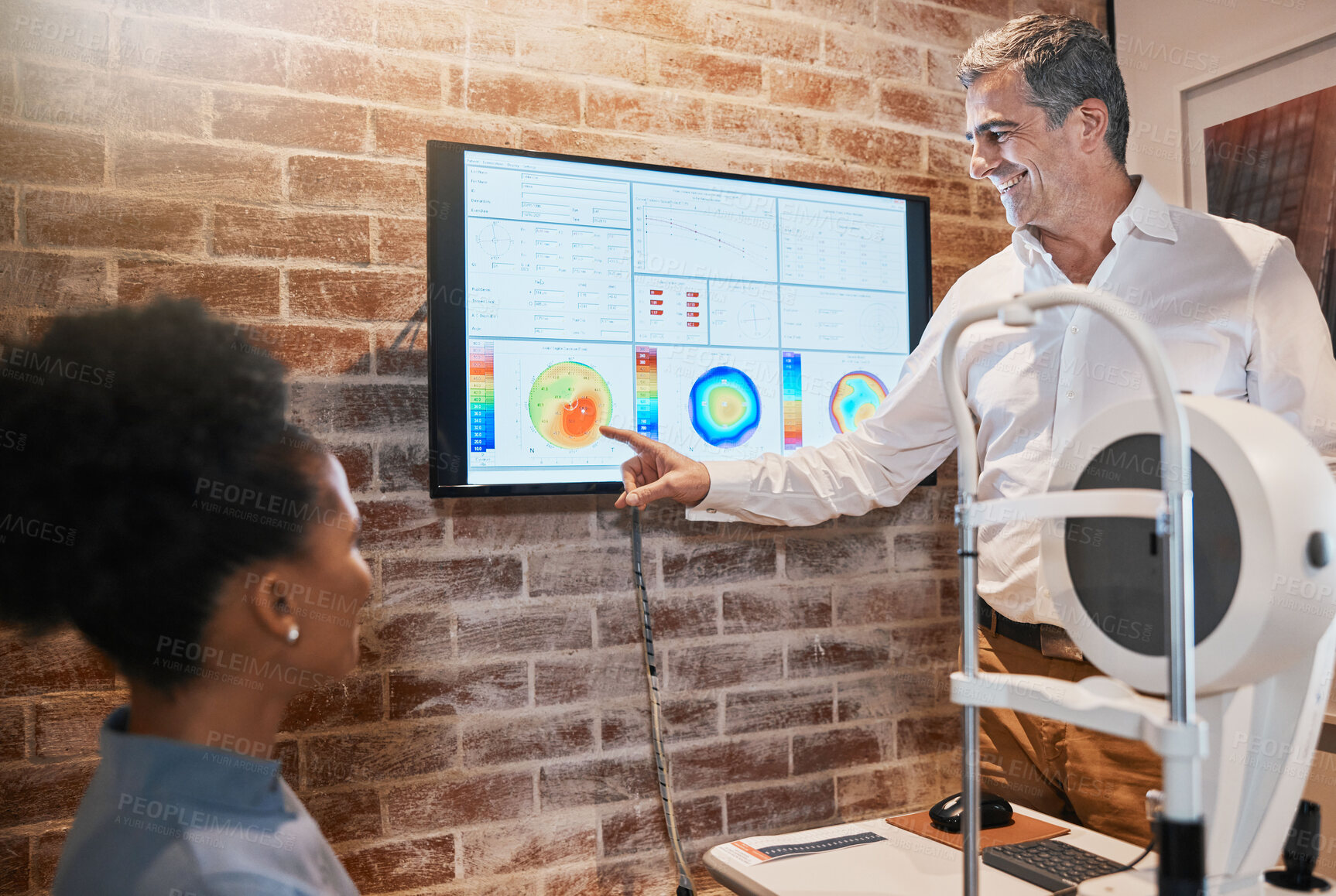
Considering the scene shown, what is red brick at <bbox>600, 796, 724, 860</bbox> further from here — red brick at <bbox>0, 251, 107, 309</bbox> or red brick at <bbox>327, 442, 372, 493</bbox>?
red brick at <bbox>0, 251, 107, 309</bbox>

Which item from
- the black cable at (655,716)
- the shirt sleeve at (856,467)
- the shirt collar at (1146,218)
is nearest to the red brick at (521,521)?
the black cable at (655,716)

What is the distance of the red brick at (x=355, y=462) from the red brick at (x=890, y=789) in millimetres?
1232

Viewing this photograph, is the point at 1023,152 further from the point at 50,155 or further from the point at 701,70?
the point at 50,155

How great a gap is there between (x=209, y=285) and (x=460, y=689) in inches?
34.0

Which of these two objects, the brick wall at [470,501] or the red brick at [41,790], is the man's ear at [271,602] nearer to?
the brick wall at [470,501]

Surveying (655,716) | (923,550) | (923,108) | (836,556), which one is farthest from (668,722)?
(923,108)

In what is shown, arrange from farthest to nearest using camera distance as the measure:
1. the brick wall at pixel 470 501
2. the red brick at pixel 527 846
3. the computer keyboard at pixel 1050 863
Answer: the red brick at pixel 527 846
the brick wall at pixel 470 501
the computer keyboard at pixel 1050 863

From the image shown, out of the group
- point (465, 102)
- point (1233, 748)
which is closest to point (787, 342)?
point (465, 102)

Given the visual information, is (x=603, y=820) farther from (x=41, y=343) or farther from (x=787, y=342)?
(x=41, y=343)

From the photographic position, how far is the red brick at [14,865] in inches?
56.8

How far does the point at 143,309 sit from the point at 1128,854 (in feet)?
4.44

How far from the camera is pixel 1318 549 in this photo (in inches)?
29.3

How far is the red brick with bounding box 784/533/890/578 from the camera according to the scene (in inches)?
79.4

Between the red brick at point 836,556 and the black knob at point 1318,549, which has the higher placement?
the black knob at point 1318,549
